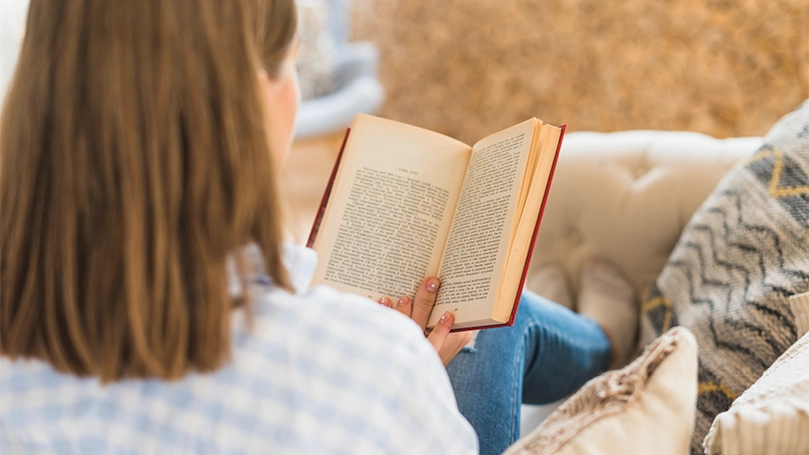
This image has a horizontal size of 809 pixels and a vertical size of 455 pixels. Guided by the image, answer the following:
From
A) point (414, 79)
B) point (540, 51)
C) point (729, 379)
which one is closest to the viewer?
point (729, 379)

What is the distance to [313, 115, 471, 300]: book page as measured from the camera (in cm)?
76

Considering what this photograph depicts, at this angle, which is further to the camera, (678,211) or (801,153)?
(678,211)

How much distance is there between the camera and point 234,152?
0.43 m

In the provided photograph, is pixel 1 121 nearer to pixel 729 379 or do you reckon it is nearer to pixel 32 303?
pixel 32 303

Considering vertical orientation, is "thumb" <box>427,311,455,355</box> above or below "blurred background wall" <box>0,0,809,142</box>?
above

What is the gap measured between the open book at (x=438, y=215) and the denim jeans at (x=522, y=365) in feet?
0.36

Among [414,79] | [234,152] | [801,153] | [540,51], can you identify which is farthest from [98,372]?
[414,79]

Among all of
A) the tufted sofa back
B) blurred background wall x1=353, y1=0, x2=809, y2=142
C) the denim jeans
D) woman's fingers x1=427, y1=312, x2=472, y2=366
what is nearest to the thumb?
woman's fingers x1=427, y1=312, x2=472, y2=366

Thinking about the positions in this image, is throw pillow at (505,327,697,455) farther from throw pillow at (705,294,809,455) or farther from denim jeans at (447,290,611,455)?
denim jeans at (447,290,611,455)

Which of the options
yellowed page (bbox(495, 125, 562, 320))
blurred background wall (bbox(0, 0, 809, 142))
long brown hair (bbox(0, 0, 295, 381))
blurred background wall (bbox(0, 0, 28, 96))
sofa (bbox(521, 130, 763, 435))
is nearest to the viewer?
long brown hair (bbox(0, 0, 295, 381))

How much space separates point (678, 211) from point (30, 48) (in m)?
0.88

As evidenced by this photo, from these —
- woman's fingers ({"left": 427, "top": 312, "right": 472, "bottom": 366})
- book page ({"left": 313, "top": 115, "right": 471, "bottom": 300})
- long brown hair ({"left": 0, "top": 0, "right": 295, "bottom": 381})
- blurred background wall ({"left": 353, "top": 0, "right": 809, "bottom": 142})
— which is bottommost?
blurred background wall ({"left": 353, "top": 0, "right": 809, "bottom": 142})

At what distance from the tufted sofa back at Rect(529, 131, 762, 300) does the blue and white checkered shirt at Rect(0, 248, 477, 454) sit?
2.24 feet

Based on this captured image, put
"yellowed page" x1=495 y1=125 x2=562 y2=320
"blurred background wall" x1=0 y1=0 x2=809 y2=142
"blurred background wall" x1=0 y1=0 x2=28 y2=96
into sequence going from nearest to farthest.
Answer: "yellowed page" x1=495 y1=125 x2=562 y2=320, "blurred background wall" x1=0 y1=0 x2=28 y2=96, "blurred background wall" x1=0 y1=0 x2=809 y2=142
